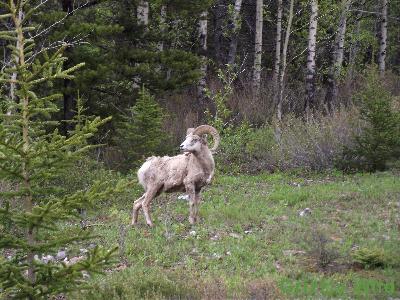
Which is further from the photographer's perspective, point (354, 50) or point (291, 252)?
point (354, 50)

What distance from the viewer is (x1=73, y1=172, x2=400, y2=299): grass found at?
8391 millimetres

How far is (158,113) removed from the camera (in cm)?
1766

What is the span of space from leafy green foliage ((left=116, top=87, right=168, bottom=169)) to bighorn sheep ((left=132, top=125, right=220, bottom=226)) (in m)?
4.67

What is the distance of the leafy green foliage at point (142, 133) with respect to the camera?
56.1 ft

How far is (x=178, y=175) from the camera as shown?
12.3 m

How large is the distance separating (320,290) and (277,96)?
561 inches

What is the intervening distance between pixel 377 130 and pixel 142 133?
19.5 ft

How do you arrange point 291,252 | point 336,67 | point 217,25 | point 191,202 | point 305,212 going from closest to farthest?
point 291,252 < point 191,202 < point 305,212 < point 336,67 < point 217,25

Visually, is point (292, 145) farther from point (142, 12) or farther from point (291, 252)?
point (291, 252)

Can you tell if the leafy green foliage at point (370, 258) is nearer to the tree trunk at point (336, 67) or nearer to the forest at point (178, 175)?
the forest at point (178, 175)

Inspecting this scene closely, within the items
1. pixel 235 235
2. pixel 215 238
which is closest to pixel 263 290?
pixel 215 238

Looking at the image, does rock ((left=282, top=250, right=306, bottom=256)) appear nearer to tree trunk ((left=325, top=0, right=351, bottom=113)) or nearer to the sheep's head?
the sheep's head

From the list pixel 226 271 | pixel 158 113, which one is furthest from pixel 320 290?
pixel 158 113

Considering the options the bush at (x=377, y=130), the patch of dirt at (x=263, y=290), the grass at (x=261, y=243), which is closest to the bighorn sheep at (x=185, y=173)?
the grass at (x=261, y=243)
